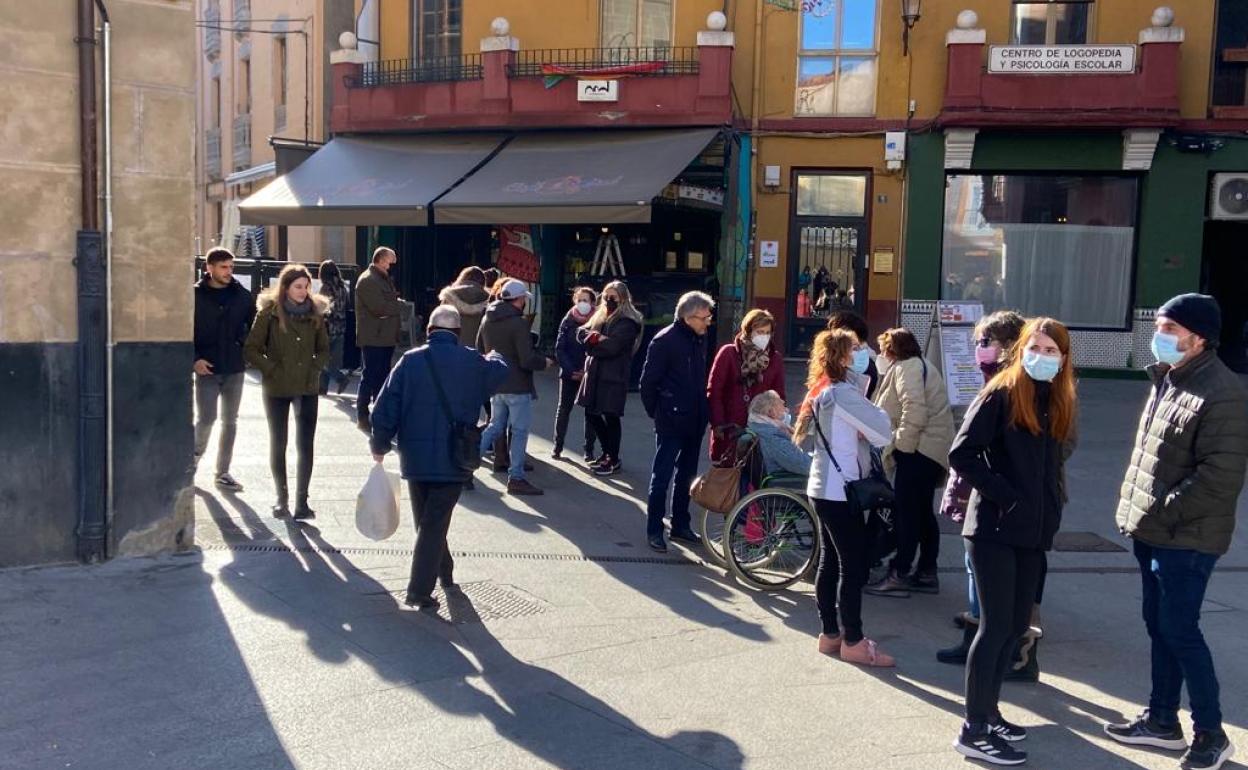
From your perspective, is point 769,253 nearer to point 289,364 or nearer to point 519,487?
point 519,487

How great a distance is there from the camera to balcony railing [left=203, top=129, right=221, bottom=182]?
2873 centimetres

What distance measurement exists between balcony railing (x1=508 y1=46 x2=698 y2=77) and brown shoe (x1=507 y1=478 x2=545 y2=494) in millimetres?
9491

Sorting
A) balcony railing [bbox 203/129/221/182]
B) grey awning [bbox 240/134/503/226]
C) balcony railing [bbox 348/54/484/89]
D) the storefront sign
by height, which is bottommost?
the storefront sign

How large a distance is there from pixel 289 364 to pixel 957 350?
19.2 feet

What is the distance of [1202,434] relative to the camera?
4.64m

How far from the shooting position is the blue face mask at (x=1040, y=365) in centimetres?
473

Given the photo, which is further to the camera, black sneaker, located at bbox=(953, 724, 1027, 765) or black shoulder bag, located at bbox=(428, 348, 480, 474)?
black shoulder bag, located at bbox=(428, 348, 480, 474)

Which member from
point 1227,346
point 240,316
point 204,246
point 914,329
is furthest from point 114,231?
point 204,246

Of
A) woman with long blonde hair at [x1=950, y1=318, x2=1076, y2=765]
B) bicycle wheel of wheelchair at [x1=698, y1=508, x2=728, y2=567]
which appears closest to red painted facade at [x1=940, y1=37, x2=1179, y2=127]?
bicycle wheel of wheelchair at [x1=698, y1=508, x2=728, y2=567]

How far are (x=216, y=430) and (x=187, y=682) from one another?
23.5 feet

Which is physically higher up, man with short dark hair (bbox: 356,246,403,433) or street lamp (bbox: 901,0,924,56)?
street lamp (bbox: 901,0,924,56)

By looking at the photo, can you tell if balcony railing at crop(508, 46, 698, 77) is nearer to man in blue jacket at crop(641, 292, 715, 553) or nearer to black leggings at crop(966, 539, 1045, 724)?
man in blue jacket at crop(641, 292, 715, 553)

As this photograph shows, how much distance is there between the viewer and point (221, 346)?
887 centimetres

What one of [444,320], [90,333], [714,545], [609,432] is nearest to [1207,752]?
[714,545]
